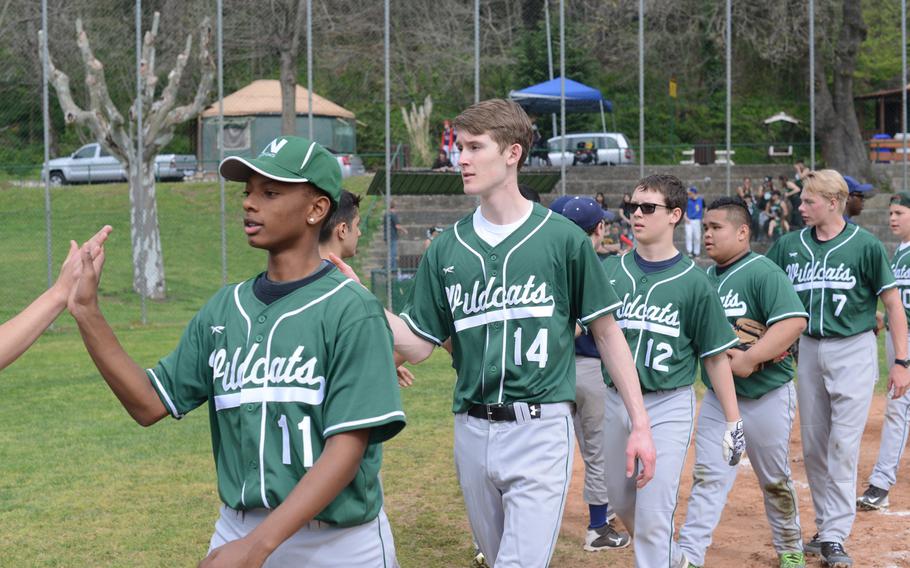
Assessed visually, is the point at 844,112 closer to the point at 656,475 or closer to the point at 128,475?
the point at 128,475

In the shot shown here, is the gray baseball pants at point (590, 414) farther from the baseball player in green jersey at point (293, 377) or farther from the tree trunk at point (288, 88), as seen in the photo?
the tree trunk at point (288, 88)

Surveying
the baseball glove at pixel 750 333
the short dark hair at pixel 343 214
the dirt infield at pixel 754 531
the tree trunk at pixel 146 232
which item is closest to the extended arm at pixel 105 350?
the short dark hair at pixel 343 214

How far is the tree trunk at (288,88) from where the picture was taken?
23766 mm

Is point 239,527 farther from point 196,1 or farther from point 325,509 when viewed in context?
point 196,1

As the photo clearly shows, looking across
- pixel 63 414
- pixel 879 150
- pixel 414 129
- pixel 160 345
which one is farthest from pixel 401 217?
pixel 879 150

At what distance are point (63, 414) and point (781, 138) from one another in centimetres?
3215

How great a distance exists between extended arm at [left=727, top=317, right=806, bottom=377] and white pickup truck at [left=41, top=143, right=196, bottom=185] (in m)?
26.5

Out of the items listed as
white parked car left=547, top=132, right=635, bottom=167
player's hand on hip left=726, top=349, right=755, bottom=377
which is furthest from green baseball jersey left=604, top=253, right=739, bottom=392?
white parked car left=547, top=132, right=635, bottom=167

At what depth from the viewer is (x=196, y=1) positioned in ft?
78.0

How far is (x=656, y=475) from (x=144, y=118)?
19.4 meters

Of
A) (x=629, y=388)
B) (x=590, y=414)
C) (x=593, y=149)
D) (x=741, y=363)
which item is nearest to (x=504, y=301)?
(x=629, y=388)

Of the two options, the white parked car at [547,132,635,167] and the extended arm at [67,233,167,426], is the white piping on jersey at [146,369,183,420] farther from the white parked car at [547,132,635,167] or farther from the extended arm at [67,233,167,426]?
the white parked car at [547,132,635,167]

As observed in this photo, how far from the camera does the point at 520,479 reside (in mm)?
4379

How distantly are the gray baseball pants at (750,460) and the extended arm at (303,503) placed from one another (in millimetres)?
3807
